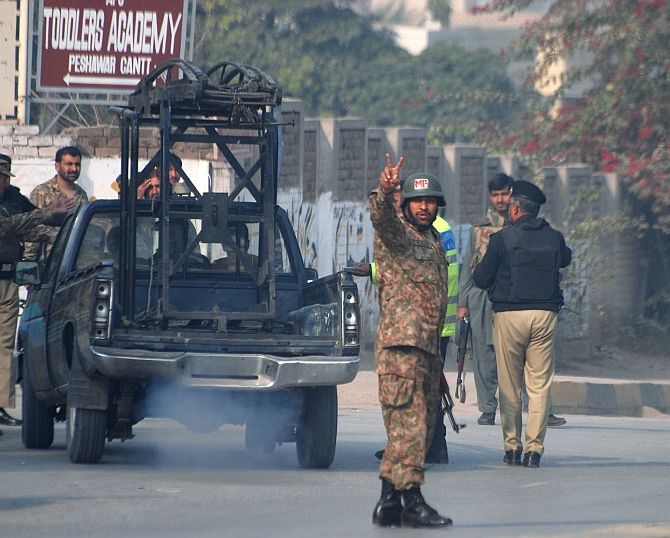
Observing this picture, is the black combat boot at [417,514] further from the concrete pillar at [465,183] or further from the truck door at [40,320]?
the concrete pillar at [465,183]

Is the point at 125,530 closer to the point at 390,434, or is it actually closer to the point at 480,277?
the point at 390,434

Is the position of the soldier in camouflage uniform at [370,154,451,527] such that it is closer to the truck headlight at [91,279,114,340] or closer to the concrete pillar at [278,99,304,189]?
the truck headlight at [91,279,114,340]

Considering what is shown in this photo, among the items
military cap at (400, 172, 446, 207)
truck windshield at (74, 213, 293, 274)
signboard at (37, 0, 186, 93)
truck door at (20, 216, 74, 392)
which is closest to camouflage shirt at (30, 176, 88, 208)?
truck door at (20, 216, 74, 392)

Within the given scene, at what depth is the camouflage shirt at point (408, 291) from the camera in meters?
8.31

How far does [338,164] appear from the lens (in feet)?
73.0

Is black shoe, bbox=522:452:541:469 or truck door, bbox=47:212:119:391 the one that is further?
black shoe, bbox=522:452:541:469

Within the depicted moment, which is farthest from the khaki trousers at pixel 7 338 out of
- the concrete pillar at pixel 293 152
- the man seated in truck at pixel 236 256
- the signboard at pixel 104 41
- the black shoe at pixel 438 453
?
the signboard at pixel 104 41

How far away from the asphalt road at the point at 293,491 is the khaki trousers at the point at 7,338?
0.35 meters

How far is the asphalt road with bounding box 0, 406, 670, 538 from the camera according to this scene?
26.8 feet

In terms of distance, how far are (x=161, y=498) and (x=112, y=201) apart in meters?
2.83

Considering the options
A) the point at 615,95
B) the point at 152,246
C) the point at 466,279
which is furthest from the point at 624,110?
the point at 152,246

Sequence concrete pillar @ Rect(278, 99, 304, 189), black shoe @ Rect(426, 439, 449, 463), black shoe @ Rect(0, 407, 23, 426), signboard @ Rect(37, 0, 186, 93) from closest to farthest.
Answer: black shoe @ Rect(426, 439, 449, 463), black shoe @ Rect(0, 407, 23, 426), concrete pillar @ Rect(278, 99, 304, 189), signboard @ Rect(37, 0, 186, 93)

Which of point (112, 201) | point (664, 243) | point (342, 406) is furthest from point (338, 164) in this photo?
point (112, 201)

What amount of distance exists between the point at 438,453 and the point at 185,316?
6.46 ft
